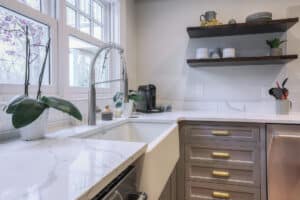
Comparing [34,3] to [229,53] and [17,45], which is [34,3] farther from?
[229,53]

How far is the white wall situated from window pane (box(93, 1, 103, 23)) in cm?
64

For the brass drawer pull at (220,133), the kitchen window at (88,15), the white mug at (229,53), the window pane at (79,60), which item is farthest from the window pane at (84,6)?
the brass drawer pull at (220,133)

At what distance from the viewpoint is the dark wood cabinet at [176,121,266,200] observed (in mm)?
1760

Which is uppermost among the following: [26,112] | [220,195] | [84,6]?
[84,6]

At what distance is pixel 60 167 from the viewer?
617 millimetres

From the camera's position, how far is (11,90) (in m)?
1.12

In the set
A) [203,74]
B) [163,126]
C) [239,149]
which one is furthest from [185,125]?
[203,74]

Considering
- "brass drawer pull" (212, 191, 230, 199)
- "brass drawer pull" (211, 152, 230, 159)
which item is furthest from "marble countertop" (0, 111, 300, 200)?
"brass drawer pull" (212, 191, 230, 199)

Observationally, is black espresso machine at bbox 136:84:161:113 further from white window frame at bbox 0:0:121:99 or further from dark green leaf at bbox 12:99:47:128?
dark green leaf at bbox 12:99:47:128

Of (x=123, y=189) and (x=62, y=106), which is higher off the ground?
(x=62, y=106)

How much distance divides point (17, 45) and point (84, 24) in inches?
29.4

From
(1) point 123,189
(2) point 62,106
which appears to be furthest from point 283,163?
(2) point 62,106

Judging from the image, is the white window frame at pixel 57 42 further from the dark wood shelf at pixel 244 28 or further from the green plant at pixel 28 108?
the dark wood shelf at pixel 244 28

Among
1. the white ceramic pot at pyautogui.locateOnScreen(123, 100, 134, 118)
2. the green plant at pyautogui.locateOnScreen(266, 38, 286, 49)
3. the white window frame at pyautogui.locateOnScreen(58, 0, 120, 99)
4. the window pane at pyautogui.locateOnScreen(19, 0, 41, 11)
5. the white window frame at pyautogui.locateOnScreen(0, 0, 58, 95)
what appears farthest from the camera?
the green plant at pyautogui.locateOnScreen(266, 38, 286, 49)
